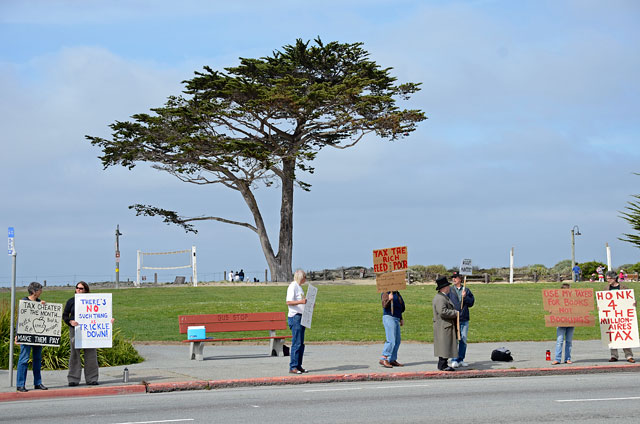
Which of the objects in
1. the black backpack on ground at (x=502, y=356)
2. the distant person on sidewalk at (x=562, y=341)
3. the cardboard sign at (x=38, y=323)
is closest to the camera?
the cardboard sign at (x=38, y=323)

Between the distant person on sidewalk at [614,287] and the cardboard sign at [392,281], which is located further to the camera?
the distant person on sidewalk at [614,287]

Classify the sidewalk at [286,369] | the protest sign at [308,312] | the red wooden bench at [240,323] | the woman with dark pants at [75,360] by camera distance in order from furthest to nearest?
the red wooden bench at [240,323] → the protest sign at [308,312] → the woman with dark pants at [75,360] → the sidewalk at [286,369]

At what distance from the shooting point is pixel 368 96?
5400 centimetres

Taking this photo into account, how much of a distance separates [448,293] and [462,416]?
5.66 m

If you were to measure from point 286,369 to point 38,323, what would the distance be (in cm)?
508

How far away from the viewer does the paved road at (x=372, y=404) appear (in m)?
10.8

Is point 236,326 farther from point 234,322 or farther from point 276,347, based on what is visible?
point 276,347

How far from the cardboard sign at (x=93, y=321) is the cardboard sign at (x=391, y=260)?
18.4ft

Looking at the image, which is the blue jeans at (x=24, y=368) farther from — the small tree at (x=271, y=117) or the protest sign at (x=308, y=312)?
the small tree at (x=271, y=117)

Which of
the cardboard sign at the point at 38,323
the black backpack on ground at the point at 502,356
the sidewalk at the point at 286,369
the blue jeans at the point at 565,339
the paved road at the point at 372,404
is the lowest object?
the paved road at the point at 372,404

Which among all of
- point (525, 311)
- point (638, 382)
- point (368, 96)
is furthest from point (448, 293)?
point (368, 96)

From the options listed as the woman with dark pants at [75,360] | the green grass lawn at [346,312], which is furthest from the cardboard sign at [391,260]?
the green grass lawn at [346,312]

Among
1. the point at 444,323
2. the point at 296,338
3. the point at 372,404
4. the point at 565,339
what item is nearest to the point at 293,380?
the point at 296,338

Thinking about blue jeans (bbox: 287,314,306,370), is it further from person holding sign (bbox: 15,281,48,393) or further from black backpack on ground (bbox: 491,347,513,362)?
black backpack on ground (bbox: 491,347,513,362)
